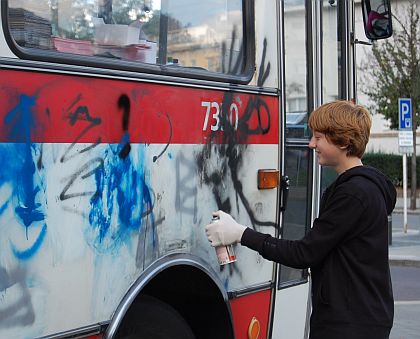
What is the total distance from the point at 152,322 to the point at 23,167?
3.87 ft

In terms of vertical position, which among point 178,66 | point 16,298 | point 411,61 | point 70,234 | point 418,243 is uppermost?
point 411,61

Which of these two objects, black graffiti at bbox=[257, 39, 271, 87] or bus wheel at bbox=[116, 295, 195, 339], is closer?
bus wheel at bbox=[116, 295, 195, 339]

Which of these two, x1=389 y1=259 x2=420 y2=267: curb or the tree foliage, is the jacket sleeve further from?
the tree foliage

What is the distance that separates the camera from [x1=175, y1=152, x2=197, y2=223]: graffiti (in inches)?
152

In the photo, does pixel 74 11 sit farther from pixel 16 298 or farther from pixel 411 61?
pixel 411 61

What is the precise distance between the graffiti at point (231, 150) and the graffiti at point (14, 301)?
3.93 feet

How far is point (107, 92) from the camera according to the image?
346cm

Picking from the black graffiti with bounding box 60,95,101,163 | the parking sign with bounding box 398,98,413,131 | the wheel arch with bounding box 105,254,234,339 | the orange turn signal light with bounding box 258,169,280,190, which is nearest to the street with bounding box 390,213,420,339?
A: the parking sign with bounding box 398,98,413,131

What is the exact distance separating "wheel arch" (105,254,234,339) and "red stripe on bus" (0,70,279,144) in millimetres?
574

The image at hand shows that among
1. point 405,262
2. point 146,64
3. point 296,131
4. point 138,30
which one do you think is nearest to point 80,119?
point 146,64

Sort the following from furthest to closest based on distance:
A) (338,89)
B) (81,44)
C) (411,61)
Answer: (411,61) < (338,89) < (81,44)

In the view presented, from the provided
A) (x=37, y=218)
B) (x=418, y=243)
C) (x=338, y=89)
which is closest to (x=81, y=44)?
(x=37, y=218)

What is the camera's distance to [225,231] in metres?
3.49

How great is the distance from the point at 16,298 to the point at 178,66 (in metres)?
1.44
